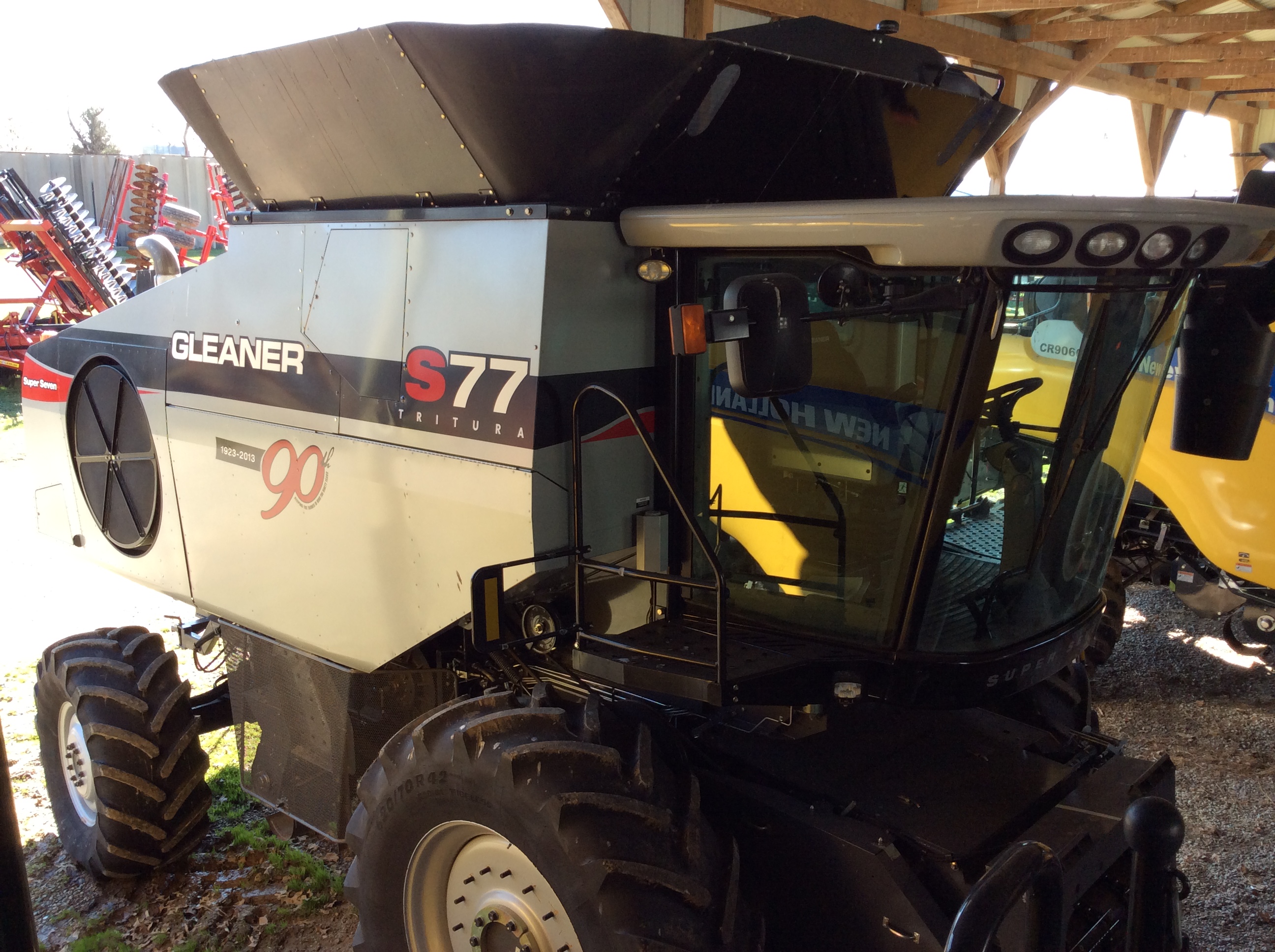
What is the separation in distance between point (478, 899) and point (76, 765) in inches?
83.9

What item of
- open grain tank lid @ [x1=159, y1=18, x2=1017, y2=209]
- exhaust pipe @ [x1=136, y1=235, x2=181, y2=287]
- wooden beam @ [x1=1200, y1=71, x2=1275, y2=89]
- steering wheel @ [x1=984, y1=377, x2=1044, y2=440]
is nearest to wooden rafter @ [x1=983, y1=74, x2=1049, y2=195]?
wooden beam @ [x1=1200, y1=71, x2=1275, y2=89]

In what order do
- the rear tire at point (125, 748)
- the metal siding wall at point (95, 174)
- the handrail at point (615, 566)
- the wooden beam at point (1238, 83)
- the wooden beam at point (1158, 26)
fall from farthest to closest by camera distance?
the metal siding wall at point (95, 174) → the wooden beam at point (1238, 83) → the wooden beam at point (1158, 26) → the rear tire at point (125, 748) → the handrail at point (615, 566)

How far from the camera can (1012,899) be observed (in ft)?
5.97

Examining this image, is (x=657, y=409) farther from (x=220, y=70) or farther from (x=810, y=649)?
(x=220, y=70)

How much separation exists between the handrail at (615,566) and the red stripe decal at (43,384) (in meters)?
2.53

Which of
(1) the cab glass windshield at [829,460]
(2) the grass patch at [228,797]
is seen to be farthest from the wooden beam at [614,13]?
(2) the grass patch at [228,797]

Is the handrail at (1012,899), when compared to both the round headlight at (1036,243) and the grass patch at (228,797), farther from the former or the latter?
the grass patch at (228,797)

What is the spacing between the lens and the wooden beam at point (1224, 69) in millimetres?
14169

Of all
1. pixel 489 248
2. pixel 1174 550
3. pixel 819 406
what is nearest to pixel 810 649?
pixel 819 406

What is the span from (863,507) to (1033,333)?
57 cm

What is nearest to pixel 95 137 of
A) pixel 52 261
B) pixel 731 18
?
pixel 52 261

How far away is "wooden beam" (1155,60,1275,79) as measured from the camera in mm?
14169

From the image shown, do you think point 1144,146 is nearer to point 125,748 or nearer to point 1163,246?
point 1163,246

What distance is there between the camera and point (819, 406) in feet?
7.92
